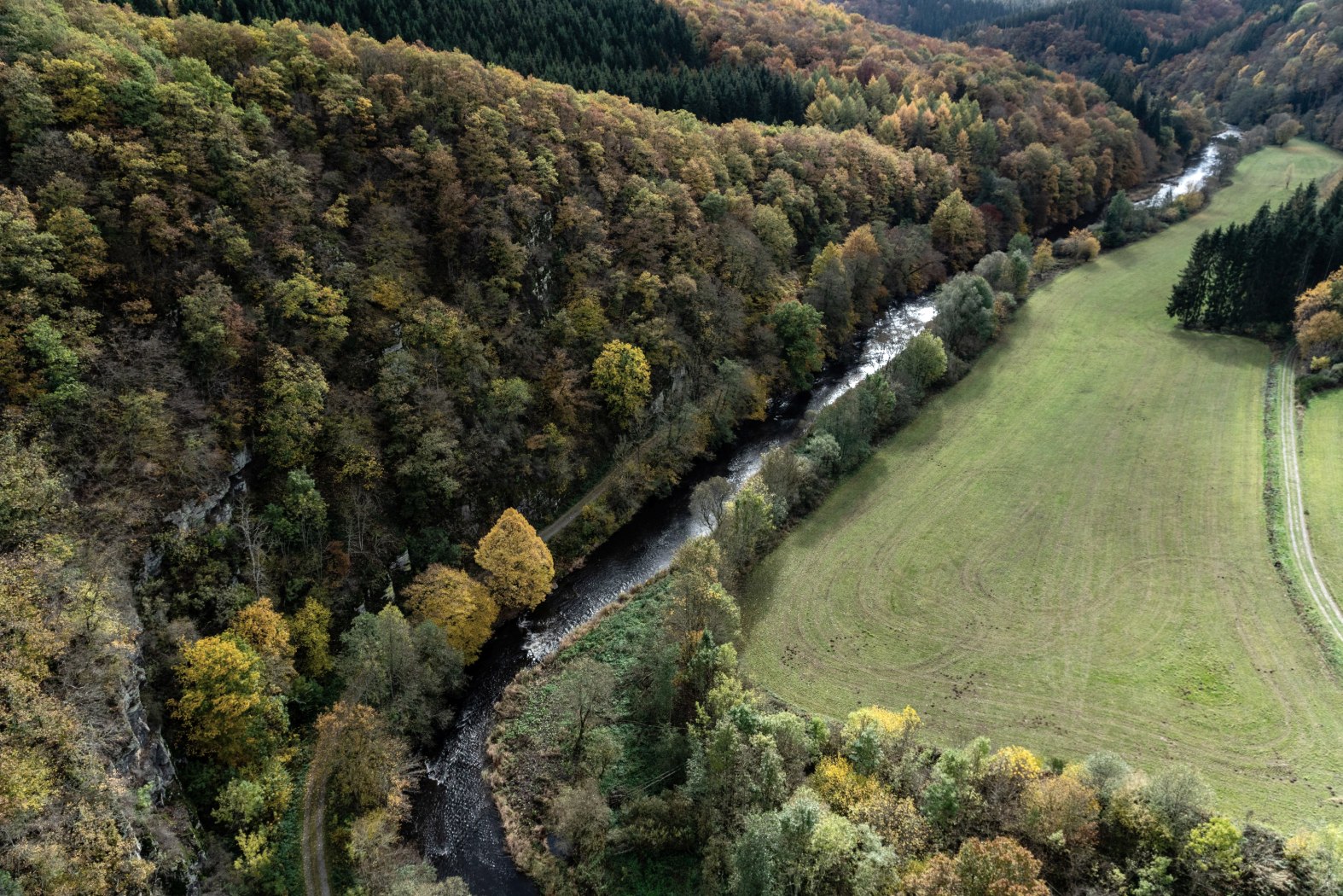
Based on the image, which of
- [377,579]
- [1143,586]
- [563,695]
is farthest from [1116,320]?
[377,579]

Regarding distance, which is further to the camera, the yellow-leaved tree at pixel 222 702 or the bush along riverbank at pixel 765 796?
the yellow-leaved tree at pixel 222 702

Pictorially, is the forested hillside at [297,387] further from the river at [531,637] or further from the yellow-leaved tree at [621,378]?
the river at [531,637]

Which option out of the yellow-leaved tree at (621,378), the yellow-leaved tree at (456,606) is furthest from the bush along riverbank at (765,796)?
the yellow-leaved tree at (621,378)

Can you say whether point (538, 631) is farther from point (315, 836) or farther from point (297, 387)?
point (297, 387)

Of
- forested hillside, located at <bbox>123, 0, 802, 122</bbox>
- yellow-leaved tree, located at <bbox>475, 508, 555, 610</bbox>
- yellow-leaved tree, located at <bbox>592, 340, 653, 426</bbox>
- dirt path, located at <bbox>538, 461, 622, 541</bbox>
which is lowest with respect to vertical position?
dirt path, located at <bbox>538, 461, 622, 541</bbox>

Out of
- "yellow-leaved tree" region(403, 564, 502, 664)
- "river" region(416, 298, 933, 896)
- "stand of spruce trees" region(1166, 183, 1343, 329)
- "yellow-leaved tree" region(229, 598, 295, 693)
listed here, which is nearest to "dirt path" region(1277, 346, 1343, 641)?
"stand of spruce trees" region(1166, 183, 1343, 329)

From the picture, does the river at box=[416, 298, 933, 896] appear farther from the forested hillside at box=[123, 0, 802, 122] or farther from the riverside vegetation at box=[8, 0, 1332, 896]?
the forested hillside at box=[123, 0, 802, 122]
